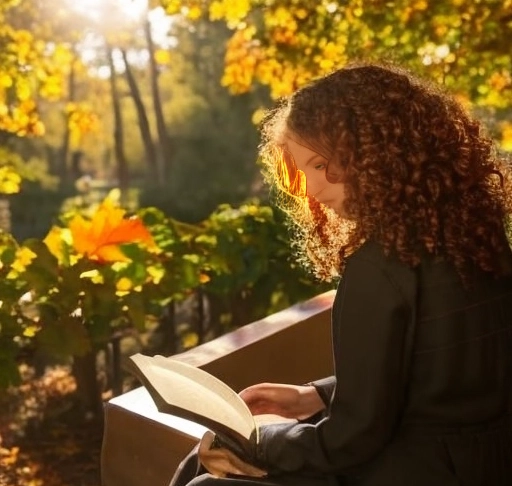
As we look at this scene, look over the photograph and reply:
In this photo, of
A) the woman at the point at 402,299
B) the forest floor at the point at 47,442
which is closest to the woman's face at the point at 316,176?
the woman at the point at 402,299

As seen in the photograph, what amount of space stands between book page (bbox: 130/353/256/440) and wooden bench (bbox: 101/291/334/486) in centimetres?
56

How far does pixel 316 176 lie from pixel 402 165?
0.59ft

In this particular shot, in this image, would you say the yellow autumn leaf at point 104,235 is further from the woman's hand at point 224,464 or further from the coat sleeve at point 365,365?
the coat sleeve at point 365,365

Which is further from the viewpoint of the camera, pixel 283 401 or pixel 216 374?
pixel 216 374

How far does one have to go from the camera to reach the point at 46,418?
470cm

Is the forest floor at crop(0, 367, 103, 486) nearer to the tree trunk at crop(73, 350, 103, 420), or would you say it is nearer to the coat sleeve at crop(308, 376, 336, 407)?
the tree trunk at crop(73, 350, 103, 420)

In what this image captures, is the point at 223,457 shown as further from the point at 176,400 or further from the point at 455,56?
the point at 455,56

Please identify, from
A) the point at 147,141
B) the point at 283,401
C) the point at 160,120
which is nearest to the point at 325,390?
the point at 283,401

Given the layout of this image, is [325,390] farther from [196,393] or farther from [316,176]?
[316,176]

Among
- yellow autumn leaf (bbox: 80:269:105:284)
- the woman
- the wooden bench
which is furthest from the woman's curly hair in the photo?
yellow autumn leaf (bbox: 80:269:105:284)

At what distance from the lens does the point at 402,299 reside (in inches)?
58.8

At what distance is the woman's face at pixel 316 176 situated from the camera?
1661 mm

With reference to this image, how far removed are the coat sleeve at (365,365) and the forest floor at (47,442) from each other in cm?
272

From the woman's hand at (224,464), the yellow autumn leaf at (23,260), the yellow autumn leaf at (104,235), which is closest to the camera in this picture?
the woman's hand at (224,464)
